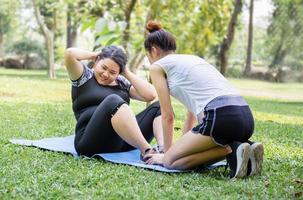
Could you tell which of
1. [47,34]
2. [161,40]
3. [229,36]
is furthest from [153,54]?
[47,34]

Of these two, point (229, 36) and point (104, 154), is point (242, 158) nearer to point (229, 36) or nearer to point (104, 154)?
point (104, 154)

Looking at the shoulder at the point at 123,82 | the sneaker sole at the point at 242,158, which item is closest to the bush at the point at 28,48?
the shoulder at the point at 123,82

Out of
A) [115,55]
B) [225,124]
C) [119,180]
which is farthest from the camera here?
[115,55]

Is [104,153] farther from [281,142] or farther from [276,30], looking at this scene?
[276,30]

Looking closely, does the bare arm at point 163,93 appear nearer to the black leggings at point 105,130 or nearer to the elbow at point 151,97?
the black leggings at point 105,130

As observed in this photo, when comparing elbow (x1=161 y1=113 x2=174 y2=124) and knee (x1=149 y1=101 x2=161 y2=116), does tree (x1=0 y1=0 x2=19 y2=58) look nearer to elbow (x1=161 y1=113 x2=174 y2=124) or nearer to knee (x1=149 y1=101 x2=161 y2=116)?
knee (x1=149 y1=101 x2=161 y2=116)

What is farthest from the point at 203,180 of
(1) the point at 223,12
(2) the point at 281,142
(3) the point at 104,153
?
(1) the point at 223,12

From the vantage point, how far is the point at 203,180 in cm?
318

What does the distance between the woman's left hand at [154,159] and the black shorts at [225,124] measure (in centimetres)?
37

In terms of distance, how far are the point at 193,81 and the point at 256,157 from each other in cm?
62

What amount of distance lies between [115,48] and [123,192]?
1.40 metres

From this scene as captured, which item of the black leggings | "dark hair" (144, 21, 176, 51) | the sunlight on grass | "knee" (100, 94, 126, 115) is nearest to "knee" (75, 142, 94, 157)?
the black leggings

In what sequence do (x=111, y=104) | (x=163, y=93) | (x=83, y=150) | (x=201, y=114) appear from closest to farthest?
(x=201, y=114)
(x=163, y=93)
(x=111, y=104)
(x=83, y=150)

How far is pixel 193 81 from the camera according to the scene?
11.0 ft
